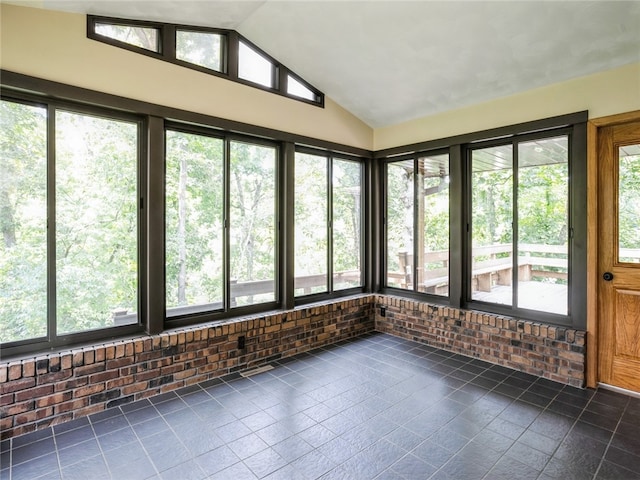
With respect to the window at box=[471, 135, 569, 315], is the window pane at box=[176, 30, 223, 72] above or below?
above

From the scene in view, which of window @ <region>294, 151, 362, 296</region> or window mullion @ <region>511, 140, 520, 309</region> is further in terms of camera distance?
window @ <region>294, 151, 362, 296</region>

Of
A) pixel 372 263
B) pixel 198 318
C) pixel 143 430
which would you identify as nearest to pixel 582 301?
pixel 372 263

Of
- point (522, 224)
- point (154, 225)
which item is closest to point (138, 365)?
point (154, 225)

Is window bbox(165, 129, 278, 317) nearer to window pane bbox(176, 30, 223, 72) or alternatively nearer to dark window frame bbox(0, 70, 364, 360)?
dark window frame bbox(0, 70, 364, 360)

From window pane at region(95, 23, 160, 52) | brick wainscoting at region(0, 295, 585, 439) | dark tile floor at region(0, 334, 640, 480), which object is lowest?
dark tile floor at region(0, 334, 640, 480)

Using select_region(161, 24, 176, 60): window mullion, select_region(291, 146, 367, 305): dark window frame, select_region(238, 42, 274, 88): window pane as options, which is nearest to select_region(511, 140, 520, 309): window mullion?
select_region(291, 146, 367, 305): dark window frame

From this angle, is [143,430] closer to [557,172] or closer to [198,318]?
[198,318]

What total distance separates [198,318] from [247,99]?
2.32 m

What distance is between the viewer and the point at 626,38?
2.79m

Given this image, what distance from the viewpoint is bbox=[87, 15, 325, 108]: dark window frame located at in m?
2.94

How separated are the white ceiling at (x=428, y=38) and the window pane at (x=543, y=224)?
71cm

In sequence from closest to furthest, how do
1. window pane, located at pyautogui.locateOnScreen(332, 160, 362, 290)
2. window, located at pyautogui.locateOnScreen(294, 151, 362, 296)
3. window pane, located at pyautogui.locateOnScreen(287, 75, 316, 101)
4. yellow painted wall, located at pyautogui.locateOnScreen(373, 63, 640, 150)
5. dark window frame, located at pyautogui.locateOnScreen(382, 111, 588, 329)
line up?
yellow painted wall, located at pyautogui.locateOnScreen(373, 63, 640, 150)
dark window frame, located at pyautogui.locateOnScreen(382, 111, 588, 329)
window pane, located at pyautogui.locateOnScreen(287, 75, 316, 101)
window, located at pyautogui.locateOnScreen(294, 151, 362, 296)
window pane, located at pyautogui.locateOnScreen(332, 160, 362, 290)

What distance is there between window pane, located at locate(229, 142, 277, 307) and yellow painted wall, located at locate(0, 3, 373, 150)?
40 cm

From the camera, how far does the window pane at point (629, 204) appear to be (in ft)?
10.2
